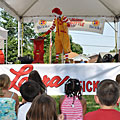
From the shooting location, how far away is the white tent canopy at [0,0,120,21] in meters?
6.54

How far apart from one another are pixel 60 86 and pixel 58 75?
0.62 ft

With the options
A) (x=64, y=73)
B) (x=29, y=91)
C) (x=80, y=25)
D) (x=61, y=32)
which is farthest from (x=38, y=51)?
(x=80, y=25)

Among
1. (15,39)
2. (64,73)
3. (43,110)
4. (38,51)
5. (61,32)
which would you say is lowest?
(43,110)

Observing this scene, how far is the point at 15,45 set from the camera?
3212 cm

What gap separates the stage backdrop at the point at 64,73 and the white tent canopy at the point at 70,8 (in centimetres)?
283

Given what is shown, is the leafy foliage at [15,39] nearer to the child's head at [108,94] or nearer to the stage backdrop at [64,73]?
the stage backdrop at [64,73]

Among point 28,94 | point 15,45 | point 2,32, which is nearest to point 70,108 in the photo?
point 28,94

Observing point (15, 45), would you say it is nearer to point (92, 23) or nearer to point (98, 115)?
point (92, 23)

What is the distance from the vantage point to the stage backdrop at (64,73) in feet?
12.7

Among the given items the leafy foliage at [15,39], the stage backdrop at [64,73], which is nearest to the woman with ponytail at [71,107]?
the stage backdrop at [64,73]

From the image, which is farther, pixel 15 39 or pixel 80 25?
pixel 15 39

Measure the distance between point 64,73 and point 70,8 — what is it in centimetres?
363

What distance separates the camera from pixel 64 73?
12.7 ft

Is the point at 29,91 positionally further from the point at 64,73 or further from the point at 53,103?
the point at 64,73
